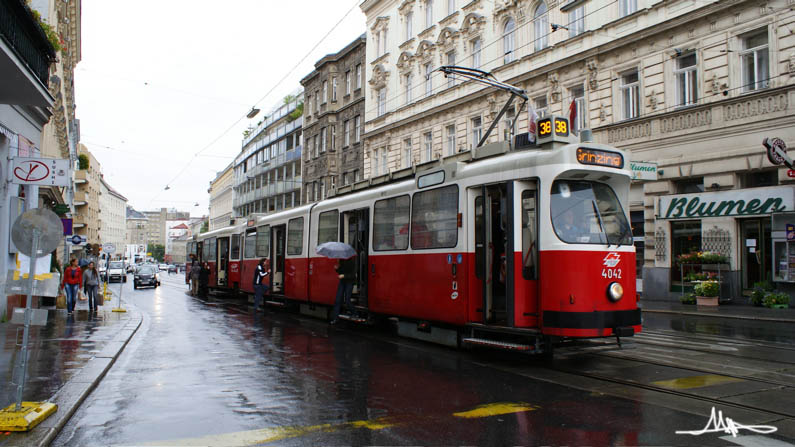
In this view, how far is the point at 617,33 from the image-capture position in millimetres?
23203

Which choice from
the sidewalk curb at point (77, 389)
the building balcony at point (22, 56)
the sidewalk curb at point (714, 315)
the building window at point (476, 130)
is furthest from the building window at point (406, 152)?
the sidewalk curb at point (77, 389)

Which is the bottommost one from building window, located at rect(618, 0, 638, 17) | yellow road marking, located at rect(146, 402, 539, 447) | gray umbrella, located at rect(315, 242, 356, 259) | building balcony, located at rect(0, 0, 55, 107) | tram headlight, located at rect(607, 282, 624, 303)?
yellow road marking, located at rect(146, 402, 539, 447)

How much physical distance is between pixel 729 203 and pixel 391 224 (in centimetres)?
1329

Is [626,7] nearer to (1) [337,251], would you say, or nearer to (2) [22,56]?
(1) [337,251]

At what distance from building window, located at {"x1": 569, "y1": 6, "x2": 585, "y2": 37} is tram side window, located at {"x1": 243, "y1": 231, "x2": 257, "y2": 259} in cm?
1519

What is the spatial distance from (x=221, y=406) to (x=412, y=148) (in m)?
30.2

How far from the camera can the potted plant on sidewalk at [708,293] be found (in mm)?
19438

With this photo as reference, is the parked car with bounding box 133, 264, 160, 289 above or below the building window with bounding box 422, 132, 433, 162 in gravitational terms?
below

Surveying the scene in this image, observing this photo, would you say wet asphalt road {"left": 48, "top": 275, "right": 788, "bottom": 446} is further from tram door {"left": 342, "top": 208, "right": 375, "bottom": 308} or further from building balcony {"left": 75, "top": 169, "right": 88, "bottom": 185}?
building balcony {"left": 75, "top": 169, "right": 88, "bottom": 185}

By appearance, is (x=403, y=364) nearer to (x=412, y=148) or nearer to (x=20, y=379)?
(x=20, y=379)

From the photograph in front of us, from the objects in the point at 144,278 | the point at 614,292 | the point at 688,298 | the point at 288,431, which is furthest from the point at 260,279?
Answer: the point at 144,278

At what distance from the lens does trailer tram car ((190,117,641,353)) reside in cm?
846

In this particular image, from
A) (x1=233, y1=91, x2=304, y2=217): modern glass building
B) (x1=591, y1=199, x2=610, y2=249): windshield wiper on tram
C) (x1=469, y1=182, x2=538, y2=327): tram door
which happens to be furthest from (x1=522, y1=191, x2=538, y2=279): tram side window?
(x1=233, y1=91, x2=304, y2=217): modern glass building

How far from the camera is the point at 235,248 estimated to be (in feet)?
80.7
